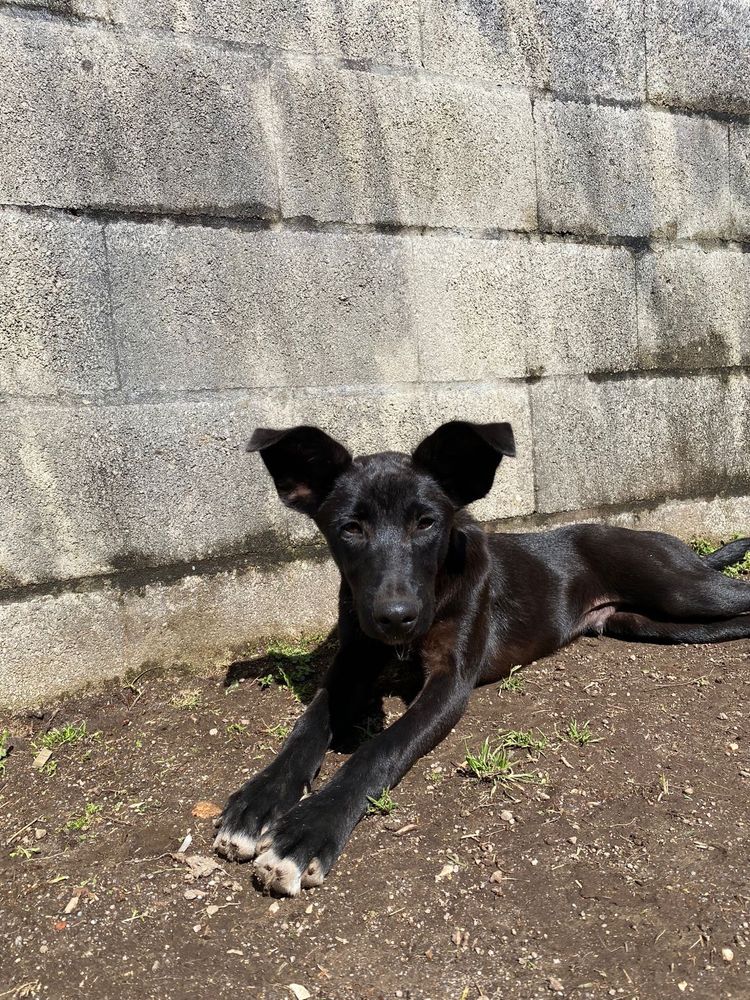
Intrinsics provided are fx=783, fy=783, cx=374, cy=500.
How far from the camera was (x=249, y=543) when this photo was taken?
376 cm

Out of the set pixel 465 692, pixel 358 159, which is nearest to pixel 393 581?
pixel 465 692

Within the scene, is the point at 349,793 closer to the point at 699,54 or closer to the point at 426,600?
the point at 426,600

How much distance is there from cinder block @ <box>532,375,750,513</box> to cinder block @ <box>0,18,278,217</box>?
1985 mm

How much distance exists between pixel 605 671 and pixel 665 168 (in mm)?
3014

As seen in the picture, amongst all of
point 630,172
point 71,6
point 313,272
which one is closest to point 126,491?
point 313,272

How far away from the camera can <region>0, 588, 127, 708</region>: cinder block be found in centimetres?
329

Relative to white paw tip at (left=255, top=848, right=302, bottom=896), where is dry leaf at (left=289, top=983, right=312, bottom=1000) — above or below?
below

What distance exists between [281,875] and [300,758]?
1.77 feet

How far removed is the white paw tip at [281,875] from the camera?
220 cm

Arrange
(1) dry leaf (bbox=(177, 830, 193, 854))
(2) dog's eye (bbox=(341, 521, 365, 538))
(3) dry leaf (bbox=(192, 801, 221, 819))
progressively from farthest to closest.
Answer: (2) dog's eye (bbox=(341, 521, 365, 538)) < (3) dry leaf (bbox=(192, 801, 221, 819)) < (1) dry leaf (bbox=(177, 830, 193, 854))

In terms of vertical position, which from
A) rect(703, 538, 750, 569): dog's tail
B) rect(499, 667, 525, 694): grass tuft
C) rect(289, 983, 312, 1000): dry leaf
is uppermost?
rect(703, 538, 750, 569): dog's tail

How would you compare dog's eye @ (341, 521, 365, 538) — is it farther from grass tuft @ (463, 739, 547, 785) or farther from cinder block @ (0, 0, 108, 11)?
cinder block @ (0, 0, 108, 11)

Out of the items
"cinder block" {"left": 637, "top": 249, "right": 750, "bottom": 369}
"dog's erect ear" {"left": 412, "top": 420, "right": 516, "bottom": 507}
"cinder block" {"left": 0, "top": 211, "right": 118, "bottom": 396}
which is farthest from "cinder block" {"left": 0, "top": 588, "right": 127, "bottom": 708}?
"cinder block" {"left": 637, "top": 249, "right": 750, "bottom": 369}

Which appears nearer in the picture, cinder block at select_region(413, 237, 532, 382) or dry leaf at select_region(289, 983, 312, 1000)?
dry leaf at select_region(289, 983, 312, 1000)
